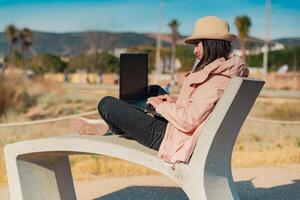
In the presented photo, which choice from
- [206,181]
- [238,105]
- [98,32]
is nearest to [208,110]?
[238,105]

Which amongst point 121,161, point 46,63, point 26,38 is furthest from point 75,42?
point 121,161

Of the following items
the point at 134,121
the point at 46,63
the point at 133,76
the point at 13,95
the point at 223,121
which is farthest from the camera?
the point at 46,63

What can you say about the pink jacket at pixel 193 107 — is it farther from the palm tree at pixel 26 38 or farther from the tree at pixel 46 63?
the palm tree at pixel 26 38

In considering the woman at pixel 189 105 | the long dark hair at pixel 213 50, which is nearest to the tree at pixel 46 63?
the woman at pixel 189 105

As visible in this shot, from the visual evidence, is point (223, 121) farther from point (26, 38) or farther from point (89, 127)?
point (26, 38)

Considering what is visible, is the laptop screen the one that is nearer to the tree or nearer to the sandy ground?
the sandy ground

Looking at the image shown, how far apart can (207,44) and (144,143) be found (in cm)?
75

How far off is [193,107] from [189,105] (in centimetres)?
6

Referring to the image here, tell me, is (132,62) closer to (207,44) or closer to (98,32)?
(207,44)

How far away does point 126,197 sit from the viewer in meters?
6.07

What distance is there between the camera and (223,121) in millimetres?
3875

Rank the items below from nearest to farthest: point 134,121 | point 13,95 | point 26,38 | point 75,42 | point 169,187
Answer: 1. point 134,121
2. point 169,187
3. point 13,95
4. point 26,38
5. point 75,42

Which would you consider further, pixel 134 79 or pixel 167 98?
pixel 134 79

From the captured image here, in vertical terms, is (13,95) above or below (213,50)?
below
